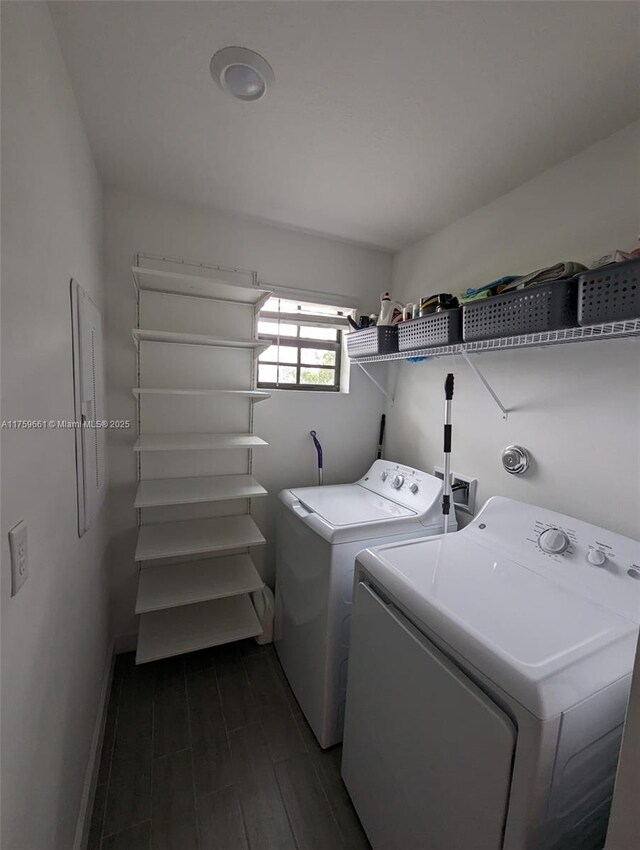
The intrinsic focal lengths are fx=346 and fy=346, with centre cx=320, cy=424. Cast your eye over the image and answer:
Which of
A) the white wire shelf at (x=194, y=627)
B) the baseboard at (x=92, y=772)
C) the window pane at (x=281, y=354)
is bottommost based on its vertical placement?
the baseboard at (x=92, y=772)

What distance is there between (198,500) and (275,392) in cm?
82

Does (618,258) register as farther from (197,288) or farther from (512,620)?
(197,288)

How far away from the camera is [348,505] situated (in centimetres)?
183

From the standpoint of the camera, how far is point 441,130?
4.21 feet

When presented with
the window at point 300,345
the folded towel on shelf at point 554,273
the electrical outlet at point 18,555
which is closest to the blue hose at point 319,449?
the window at point 300,345

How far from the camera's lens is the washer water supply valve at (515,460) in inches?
59.5

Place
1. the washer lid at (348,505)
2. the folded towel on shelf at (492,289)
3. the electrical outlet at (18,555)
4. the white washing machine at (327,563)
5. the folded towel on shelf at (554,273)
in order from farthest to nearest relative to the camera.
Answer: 1. the washer lid at (348,505)
2. the white washing machine at (327,563)
3. the folded towel on shelf at (492,289)
4. the folded towel on shelf at (554,273)
5. the electrical outlet at (18,555)

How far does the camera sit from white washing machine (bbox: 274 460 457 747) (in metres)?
1.46

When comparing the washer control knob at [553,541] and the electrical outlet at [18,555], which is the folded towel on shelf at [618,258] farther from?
the electrical outlet at [18,555]

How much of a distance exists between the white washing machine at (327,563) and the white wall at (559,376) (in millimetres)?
349

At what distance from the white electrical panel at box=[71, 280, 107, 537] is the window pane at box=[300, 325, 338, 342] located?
1.20 metres

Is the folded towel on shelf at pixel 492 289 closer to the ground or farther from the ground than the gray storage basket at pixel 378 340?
farther from the ground

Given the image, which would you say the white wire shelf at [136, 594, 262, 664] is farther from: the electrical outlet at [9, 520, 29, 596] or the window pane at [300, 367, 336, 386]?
the window pane at [300, 367, 336, 386]

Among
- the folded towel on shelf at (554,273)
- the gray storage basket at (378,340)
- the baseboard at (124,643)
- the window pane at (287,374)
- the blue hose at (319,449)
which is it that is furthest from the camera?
the window pane at (287,374)
